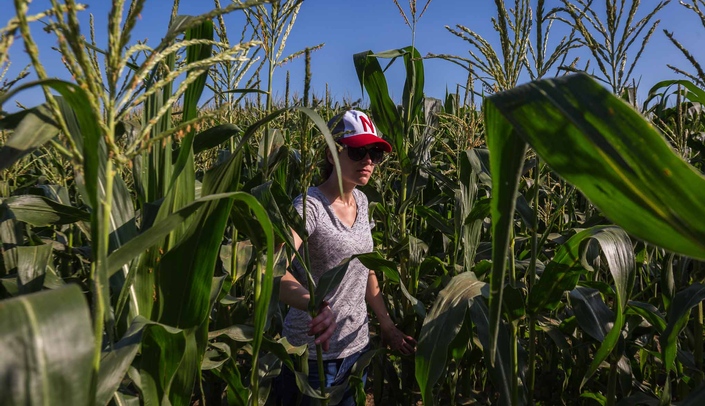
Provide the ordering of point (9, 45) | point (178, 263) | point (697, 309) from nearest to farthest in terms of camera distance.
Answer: point (9, 45)
point (178, 263)
point (697, 309)

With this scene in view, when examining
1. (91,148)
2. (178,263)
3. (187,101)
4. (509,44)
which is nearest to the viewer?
(91,148)

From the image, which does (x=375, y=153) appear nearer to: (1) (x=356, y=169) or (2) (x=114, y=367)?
(1) (x=356, y=169)

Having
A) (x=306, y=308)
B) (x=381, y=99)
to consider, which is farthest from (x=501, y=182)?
(x=381, y=99)

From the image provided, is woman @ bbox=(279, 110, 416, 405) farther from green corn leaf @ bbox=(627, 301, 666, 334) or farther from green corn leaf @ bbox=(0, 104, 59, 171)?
green corn leaf @ bbox=(0, 104, 59, 171)

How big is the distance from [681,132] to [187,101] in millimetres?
1868

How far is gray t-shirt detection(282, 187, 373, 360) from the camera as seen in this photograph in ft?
7.64

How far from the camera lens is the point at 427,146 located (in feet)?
10.0

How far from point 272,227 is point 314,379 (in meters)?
1.29

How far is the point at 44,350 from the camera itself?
2.23 ft

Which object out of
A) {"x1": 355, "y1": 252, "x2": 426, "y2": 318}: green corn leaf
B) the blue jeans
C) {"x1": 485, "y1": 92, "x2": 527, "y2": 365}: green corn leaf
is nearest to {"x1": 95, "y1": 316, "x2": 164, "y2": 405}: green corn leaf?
{"x1": 485, "y1": 92, "x2": 527, "y2": 365}: green corn leaf

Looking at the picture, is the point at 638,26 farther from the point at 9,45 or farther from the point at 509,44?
the point at 9,45

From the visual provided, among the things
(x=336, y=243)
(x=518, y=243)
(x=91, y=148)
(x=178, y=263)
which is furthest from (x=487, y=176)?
Answer: (x=91, y=148)

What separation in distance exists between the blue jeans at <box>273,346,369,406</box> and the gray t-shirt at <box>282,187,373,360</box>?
40mm

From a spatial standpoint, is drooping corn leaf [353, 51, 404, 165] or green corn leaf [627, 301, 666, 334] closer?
green corn leaf [627, 301, 666, 334]
